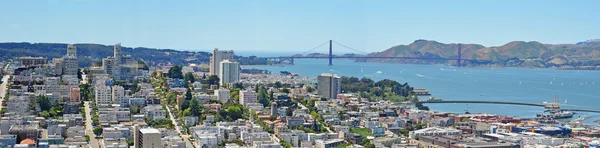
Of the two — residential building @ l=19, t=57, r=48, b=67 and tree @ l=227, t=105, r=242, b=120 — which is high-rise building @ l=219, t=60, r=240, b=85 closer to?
residential building @ l=19, t=57, r=48, b=67

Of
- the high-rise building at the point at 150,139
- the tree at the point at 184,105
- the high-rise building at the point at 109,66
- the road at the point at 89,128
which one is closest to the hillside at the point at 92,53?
the high-rise building at the point at 109,66

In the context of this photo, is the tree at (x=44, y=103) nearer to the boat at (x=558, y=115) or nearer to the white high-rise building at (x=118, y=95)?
the white high-rise building at (x=118, y=95)

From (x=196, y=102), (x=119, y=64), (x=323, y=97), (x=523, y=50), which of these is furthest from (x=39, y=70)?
(x=523, y=50)

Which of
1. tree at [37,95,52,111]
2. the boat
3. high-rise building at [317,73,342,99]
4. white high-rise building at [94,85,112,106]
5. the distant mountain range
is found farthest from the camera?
the distant mountain range

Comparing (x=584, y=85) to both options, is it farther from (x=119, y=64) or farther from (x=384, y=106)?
(x=119, y=64)

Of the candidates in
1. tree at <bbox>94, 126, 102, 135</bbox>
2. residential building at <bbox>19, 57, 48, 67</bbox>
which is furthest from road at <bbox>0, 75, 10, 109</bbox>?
tree at <bbox>94, 126, 102, 135</bbox>

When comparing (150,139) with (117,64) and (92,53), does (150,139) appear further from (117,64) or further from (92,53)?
(92,53)

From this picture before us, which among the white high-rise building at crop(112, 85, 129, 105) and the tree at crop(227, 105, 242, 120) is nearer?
the tree at crop(227, 105, 242, 120)

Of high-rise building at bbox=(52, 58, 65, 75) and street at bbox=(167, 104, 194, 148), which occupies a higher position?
high-rise building at bbox=(52, 58, 65, 75)
